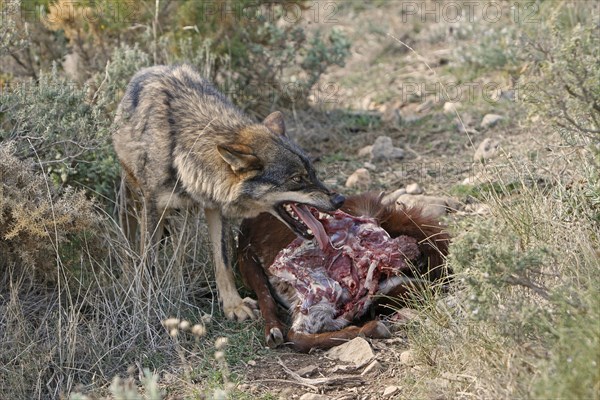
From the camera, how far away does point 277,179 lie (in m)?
5.86

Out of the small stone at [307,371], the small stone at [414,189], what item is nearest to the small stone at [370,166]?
the small stone at [414,189]

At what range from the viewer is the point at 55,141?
646 cm

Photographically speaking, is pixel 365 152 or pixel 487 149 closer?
pixel 487 149

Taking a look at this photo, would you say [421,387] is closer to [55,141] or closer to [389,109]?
[55,141]

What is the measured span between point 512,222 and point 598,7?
14.7 feet

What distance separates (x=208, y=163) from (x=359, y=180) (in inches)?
83.1

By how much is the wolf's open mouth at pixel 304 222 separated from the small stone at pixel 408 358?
3.68 feet

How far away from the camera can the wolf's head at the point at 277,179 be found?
229 inches

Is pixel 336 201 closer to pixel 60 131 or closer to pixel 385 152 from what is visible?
pixel 60 131

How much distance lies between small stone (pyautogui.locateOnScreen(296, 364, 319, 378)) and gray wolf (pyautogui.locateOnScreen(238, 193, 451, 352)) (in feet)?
0.80

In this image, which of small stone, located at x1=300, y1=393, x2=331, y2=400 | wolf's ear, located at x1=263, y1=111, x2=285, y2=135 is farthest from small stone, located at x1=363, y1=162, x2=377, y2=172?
small stone, located at x1=300, y1=393, x2=331, y2=400

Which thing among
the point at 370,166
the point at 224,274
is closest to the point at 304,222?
the point at 224,274

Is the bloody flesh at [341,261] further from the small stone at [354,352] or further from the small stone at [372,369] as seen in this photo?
the small stone at [372,369]

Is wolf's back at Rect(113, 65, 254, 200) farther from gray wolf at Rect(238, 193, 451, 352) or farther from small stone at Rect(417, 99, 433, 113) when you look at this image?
small stone at Rect(417, 99, 433, 113)
